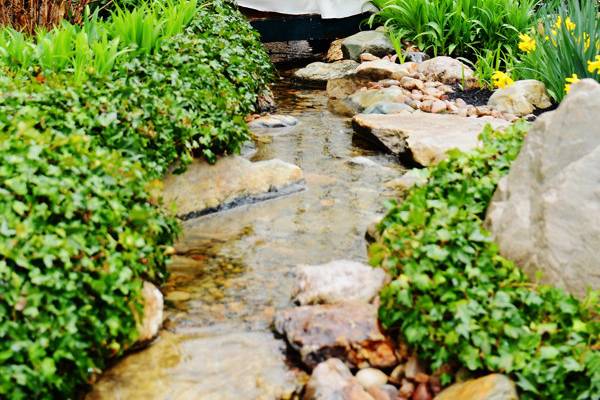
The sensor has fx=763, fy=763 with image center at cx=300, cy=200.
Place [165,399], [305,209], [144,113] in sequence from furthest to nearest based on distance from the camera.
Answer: [305,209] < [144,113] < [165,399]

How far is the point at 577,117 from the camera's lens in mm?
3779

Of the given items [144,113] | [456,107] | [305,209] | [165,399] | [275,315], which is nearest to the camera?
[165,399]

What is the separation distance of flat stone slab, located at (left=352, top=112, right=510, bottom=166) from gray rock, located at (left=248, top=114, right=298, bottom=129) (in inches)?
28.8

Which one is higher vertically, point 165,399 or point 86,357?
point 86,357

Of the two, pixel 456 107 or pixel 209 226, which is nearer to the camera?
pixel 209 226

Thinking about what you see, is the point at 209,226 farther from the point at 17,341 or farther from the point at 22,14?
the point at 22,14

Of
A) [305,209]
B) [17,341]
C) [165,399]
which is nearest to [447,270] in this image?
[165,399]

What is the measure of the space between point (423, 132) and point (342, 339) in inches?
139

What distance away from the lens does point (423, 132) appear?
677 cm

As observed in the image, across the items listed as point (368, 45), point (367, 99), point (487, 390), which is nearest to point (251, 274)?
point (487, 390)

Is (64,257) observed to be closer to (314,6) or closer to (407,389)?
(407,389)

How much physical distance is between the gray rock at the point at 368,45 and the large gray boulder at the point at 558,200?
6315mm

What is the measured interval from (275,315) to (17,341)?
144 cm

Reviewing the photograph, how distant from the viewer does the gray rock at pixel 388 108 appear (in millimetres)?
7805
